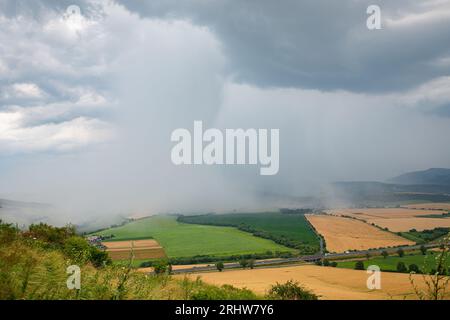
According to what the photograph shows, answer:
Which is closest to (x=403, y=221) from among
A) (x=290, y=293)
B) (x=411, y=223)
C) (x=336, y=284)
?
(x=411, y=223)

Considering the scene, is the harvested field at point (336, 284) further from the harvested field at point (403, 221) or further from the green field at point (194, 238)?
the harvested field at point (403, 221)

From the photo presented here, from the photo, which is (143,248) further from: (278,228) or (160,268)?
(278,228)

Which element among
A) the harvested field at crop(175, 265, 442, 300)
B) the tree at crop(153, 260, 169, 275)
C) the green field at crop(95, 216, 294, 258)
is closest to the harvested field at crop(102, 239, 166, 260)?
the green field at crop(95, 216, 294, 258)

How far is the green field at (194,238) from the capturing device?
228ft

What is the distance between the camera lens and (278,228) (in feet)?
332

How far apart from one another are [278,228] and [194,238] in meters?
27.5

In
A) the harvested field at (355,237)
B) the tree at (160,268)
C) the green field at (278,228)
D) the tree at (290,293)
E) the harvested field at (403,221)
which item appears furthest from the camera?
the harvested field at (403,221)

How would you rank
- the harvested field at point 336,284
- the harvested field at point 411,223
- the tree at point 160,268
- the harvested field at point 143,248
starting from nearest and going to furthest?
1. the tree at point 160,268
2. the harvested field at point 336,284
3. the harvested field at point 143,248
4. the harvested field at point 411,223

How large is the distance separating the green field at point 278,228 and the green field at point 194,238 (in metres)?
2.87

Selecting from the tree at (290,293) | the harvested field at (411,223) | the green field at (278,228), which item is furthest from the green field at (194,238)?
the tree at (290,293)

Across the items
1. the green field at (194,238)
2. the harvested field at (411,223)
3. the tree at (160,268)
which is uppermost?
the tree at (160,268)

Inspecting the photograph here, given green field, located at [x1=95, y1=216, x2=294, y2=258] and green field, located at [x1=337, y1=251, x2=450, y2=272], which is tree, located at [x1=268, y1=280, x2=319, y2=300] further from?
green field, located at [x1=95, y1=216, x2=294, y2=258]

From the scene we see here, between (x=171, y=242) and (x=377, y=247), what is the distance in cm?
3916

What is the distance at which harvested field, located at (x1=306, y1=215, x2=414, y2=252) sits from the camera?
68125 mm
